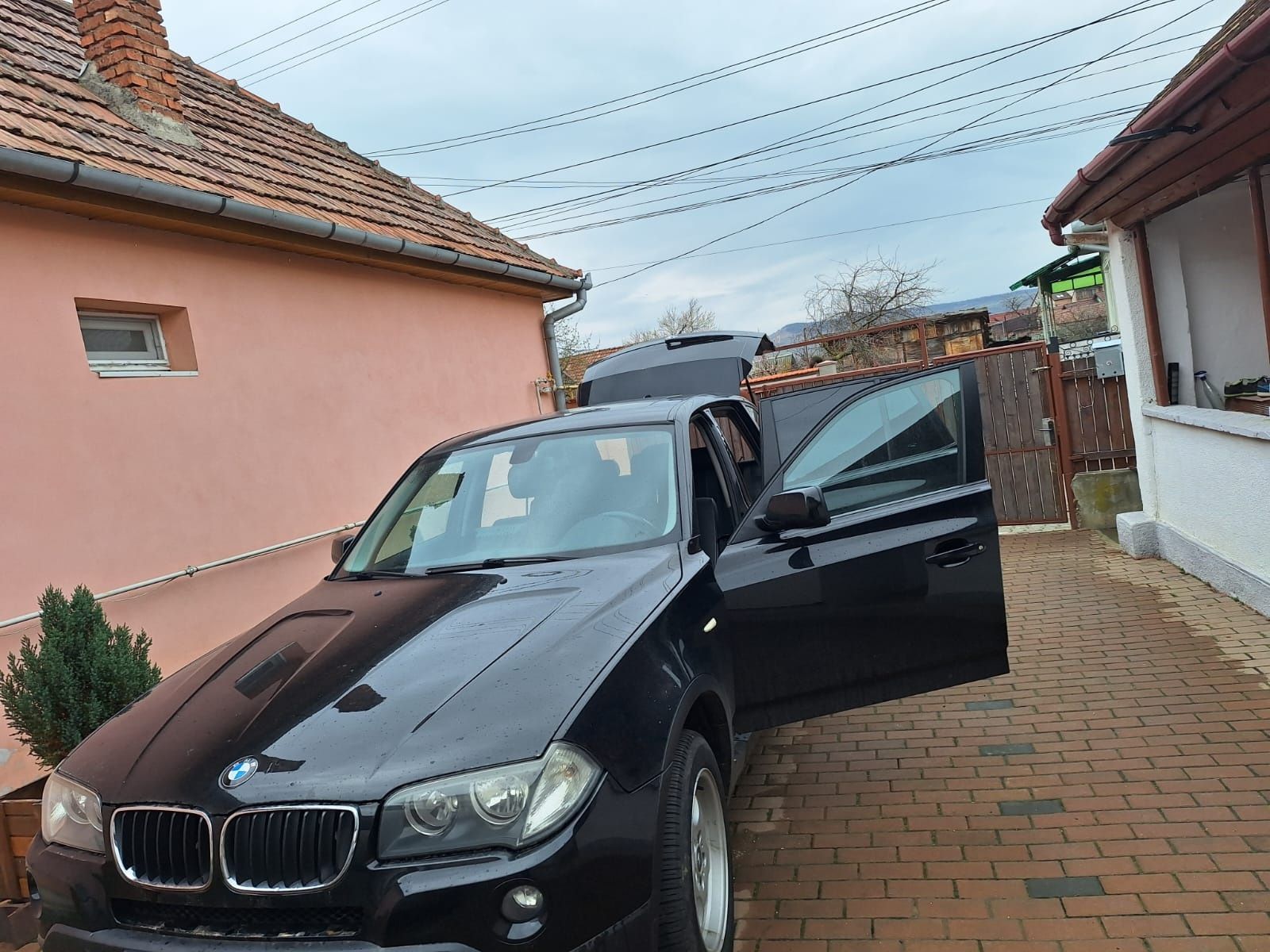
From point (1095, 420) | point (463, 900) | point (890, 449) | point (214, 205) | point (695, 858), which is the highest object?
point (214, 205)

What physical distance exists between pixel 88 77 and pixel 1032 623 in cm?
812

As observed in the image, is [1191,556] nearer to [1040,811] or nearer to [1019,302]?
[1040,811]

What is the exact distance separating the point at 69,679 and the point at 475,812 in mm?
2669

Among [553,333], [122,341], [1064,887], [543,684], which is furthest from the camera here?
[553,333]

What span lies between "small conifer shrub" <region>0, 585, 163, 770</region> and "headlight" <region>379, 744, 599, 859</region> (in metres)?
2.29

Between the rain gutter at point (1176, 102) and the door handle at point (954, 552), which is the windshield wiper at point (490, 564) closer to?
the door handle at point (954, 552)

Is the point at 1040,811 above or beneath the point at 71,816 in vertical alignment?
beneath

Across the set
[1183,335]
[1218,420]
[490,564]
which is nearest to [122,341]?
[490,564]

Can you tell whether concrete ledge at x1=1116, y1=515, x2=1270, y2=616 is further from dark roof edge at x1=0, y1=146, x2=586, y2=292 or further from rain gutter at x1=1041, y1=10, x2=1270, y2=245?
dark roof edge at x1=0, y1=146, x2=586, y2=292

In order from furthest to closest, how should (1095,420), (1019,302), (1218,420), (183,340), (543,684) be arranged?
(1019,302)
(1095,420)
(1218,420)
(183,340)
(543,684)

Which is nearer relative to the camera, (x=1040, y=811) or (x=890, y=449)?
(x=1040, y=811)

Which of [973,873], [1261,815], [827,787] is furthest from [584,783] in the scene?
[1261,815]

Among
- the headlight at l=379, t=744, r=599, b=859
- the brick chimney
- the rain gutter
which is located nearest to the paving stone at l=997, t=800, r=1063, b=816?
the headlight at l=379, t=744, r=599, b=859

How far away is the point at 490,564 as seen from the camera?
3512 mm
